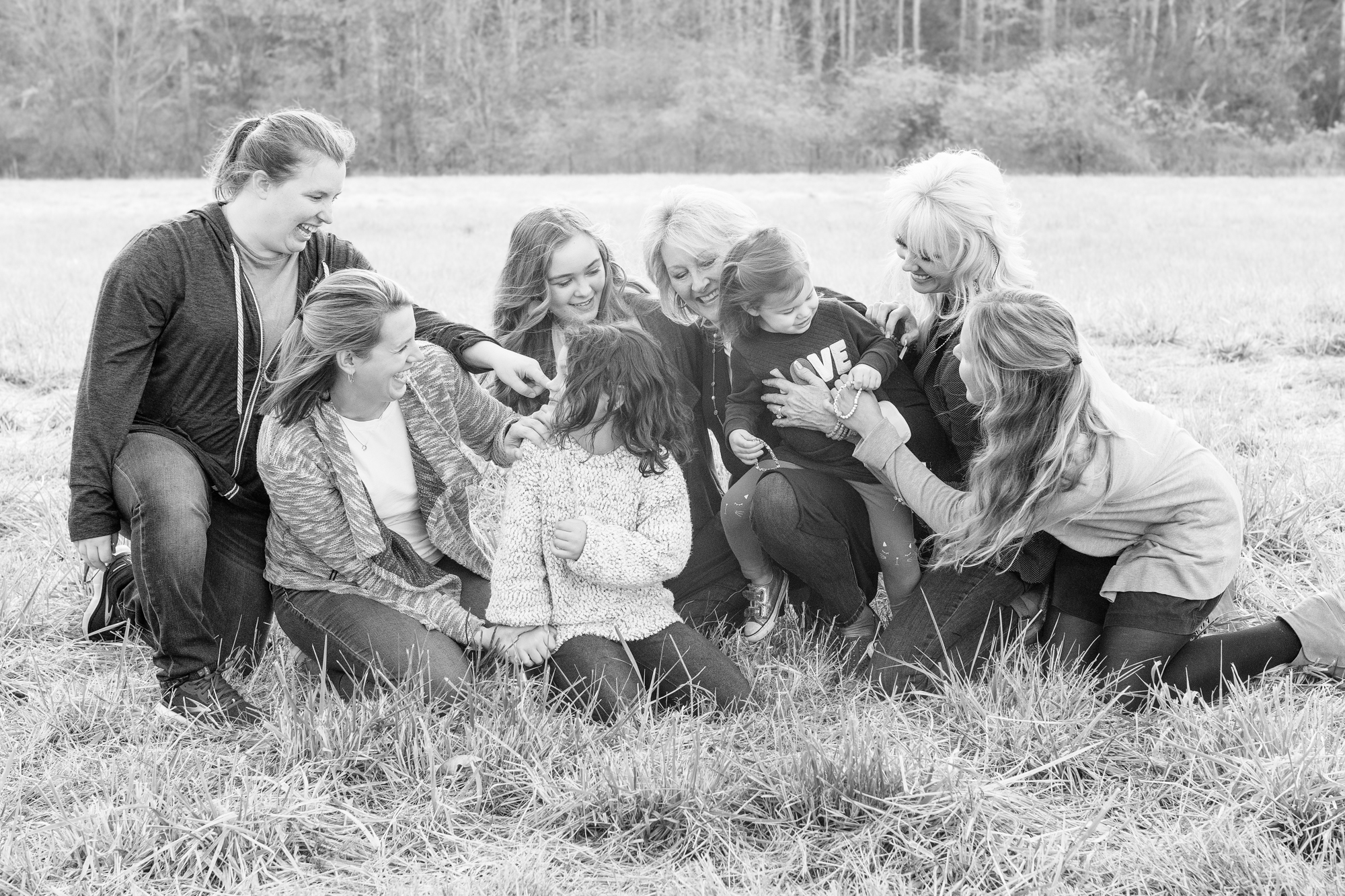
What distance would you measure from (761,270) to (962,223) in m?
0.59

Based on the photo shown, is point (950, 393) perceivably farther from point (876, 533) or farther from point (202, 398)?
point (202, 398)

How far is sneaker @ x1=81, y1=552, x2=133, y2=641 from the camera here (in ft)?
11.9

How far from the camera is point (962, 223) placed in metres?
3.50

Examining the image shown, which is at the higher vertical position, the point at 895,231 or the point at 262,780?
the point at 895,231

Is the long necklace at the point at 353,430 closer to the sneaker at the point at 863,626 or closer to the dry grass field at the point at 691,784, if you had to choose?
the dry grass field at the point at 691,784

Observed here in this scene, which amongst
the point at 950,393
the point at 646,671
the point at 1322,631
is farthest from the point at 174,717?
the point at 1322,631

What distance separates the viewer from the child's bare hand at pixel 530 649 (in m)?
3.28

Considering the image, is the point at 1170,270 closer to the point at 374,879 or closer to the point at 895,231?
the point at 895,231

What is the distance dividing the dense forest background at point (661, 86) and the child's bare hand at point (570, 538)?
32131 mm

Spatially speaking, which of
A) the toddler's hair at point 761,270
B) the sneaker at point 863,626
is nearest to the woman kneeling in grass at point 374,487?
the toddler's hair at point 761,270

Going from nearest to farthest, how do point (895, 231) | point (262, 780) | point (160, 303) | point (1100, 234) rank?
point (262, 780) < point (160, 303) < point (895, 231) < point (1100, 234)

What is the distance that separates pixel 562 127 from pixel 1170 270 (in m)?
32.8

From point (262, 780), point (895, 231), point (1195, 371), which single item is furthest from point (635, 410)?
point (1195, 371)

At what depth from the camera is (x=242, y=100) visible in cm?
3988
